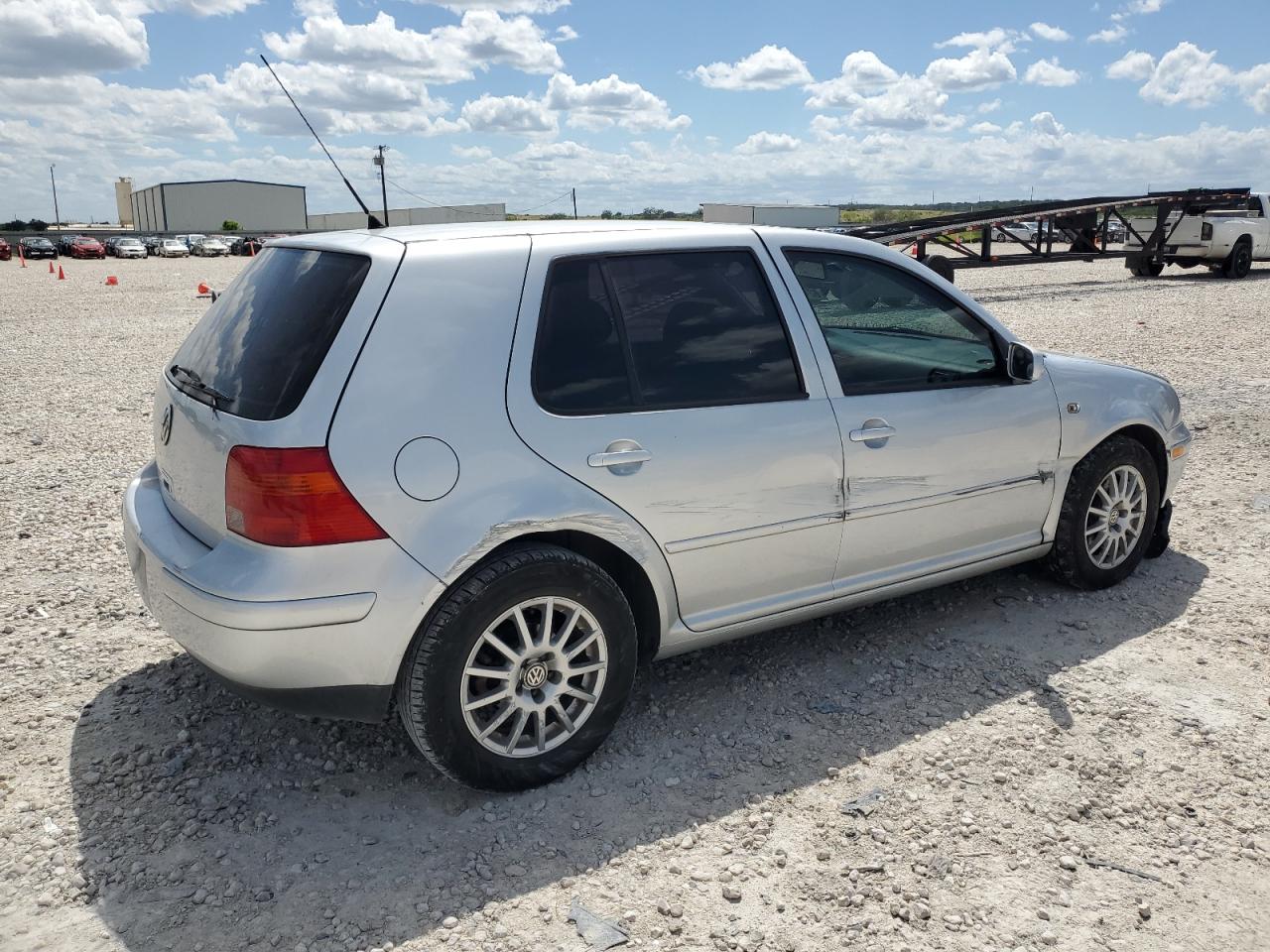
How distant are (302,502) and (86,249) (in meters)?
59.0

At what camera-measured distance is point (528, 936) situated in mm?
2664

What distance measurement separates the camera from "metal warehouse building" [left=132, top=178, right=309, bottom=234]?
93.9m

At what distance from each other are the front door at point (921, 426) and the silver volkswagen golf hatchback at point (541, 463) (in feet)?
0.04

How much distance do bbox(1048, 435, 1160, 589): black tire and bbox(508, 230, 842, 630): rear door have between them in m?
1.44

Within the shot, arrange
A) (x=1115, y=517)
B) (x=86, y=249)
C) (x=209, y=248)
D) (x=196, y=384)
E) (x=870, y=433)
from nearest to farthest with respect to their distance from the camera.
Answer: (x=196, y=384) < (x=870, y=433) < (x=1115, y=517) < (x=86, y=249) < (x=209, y=248)

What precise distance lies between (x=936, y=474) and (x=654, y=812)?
1750 millimetres

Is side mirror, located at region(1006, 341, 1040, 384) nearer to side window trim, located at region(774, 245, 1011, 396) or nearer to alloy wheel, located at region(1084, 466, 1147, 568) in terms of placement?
side window trim, located at region(774, 245, 1011, 396)

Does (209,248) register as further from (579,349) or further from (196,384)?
(579,349)

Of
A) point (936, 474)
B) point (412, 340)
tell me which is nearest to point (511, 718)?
point (412, 340)

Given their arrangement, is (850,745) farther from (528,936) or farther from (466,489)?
(466,489)

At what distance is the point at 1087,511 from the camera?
15.2ft

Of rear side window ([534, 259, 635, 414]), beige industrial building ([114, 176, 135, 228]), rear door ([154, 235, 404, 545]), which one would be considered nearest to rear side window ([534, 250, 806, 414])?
rear side window ([534, 259, 635, 414])

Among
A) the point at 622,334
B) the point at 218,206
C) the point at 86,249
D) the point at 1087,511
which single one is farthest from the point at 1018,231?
the point at 218,206

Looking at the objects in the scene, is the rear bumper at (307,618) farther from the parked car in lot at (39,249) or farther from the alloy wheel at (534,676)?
the parked car in lot at (39,249)
